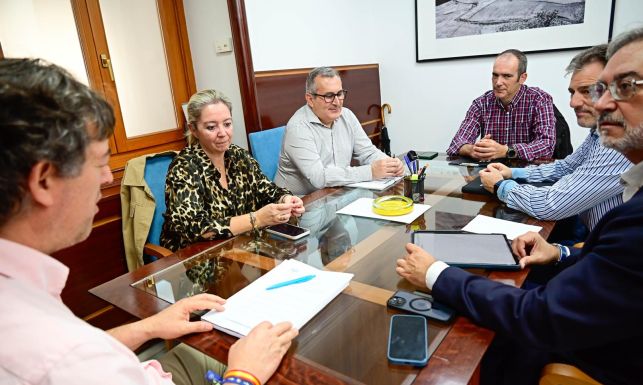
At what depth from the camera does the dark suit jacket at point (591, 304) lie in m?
0.72

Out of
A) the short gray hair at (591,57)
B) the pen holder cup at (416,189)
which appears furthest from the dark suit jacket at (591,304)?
the short gray hair at (591,57)

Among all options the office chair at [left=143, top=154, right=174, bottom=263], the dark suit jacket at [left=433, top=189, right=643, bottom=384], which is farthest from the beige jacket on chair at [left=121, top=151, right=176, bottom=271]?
the dark suit jacket at [left=433, top=189, right=643, bottom=384]

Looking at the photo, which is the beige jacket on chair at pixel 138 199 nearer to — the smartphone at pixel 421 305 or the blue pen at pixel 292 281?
the blue pen at pixel 292 281

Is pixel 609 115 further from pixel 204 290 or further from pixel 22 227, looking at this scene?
pixel 22 227

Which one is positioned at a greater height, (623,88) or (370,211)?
(623,88)

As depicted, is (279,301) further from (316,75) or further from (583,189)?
(316,75)

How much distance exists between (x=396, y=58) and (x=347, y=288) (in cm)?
328

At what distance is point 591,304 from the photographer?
75cm

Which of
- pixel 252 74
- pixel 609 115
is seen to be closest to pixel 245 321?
pixel 609 115

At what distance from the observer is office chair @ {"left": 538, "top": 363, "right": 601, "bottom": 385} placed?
79cm

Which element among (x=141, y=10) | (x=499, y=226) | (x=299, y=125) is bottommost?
(x=499, y=226)

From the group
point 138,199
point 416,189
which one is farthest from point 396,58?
point 138,199

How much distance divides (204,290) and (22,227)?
1.84ft

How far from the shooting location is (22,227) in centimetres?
55
